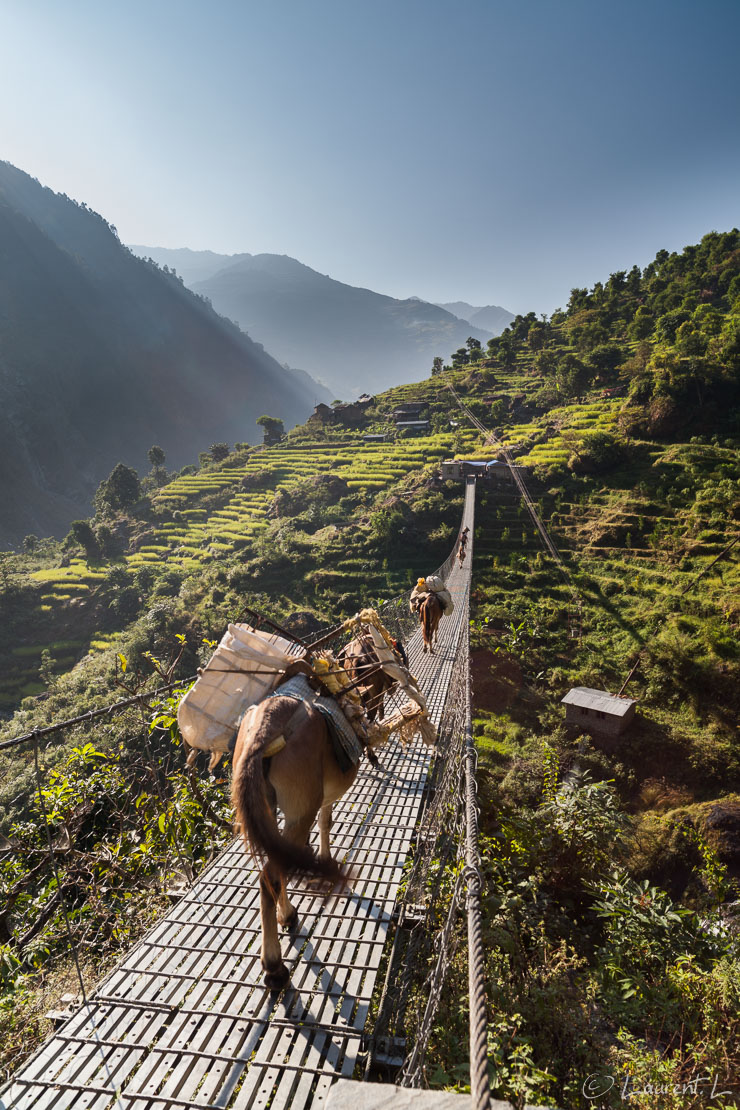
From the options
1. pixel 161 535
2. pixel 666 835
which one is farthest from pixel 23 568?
pixel 666 835

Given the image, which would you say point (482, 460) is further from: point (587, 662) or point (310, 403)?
point (310, 403)

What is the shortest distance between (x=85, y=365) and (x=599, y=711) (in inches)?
3521

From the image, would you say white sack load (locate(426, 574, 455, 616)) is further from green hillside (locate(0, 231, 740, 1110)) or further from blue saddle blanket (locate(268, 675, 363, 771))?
blue saddle blanket (locate(268, 675, 363, 771))

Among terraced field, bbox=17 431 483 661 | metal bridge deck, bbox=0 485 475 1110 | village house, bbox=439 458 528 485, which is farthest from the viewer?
terraced field, bbox=17 431 483 661

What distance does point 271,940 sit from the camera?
2133 millimetres

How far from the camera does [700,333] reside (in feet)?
87.8

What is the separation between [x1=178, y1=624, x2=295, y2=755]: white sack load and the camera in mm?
2449

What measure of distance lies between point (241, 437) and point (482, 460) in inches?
3368

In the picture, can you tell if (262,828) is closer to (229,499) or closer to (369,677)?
(369,677)

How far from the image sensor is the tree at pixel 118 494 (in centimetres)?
3856

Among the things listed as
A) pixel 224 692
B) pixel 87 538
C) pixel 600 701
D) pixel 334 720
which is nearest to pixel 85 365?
pixel 87 538

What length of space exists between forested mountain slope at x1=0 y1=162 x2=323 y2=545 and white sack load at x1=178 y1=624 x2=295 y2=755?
210 ft

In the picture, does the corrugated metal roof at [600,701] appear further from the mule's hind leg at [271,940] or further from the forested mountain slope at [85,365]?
the forested mountain slope at [85,365]

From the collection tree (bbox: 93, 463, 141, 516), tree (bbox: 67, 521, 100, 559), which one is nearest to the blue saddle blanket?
tree (bbox: 67, 521, 100, 559)
